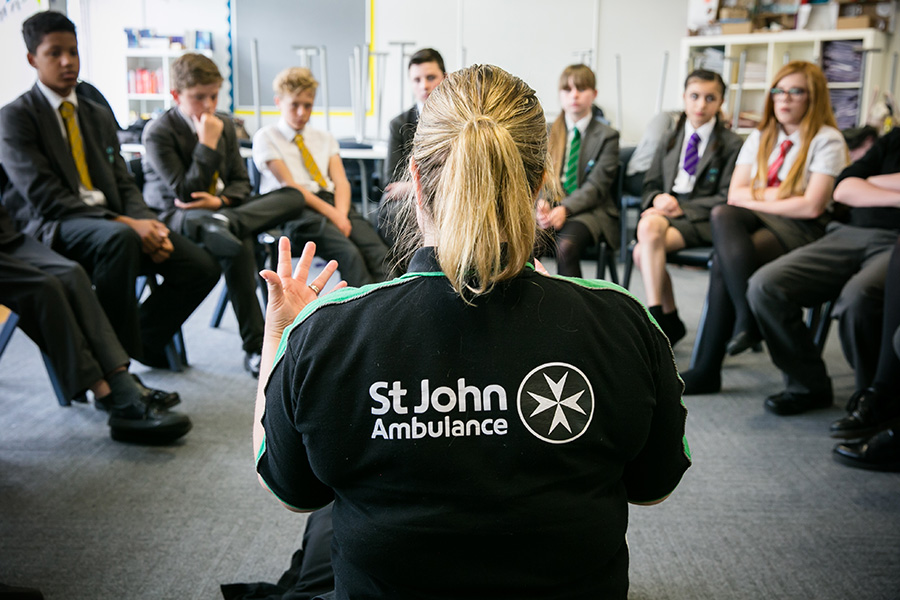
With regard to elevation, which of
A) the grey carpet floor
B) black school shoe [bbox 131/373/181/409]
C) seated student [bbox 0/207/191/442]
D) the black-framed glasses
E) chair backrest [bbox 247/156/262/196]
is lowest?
the grey carpet floor

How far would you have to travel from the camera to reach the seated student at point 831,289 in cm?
246

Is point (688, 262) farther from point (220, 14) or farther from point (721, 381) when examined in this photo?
point (220, 14)

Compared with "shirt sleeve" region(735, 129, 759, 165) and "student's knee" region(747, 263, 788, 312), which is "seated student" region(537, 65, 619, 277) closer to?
"shirt sleeve" region(735, 129, 759, 165)

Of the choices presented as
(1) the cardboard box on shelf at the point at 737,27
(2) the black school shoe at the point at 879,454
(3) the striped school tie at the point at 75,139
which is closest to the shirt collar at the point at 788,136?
(2) the black school shoe at the point at 879,454

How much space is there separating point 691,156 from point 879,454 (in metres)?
1.60

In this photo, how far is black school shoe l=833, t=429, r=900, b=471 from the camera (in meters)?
2.16

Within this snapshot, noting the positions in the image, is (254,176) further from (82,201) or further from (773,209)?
(773,209)

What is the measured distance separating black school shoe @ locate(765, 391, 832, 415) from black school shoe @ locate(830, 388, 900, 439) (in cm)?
25

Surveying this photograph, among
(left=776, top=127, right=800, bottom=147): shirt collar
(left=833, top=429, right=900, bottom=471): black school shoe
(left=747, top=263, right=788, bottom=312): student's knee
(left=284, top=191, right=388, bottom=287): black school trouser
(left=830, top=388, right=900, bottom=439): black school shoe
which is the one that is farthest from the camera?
(left=284, top=191, right=388, bottom=287): black school trouser

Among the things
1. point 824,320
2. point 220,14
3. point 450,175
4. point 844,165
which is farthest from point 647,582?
point 220,14

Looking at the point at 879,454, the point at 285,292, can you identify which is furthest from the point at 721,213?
the point at 285,292

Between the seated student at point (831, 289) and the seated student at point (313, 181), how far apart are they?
1.50 meters

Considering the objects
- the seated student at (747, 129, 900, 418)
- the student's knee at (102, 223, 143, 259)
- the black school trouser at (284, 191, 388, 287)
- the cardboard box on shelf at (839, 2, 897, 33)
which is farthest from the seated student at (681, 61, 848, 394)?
the cardboard box on shelf at (839, 2, 897, 33)

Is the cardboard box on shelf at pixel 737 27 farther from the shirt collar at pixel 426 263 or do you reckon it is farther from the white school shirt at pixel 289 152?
the shirt collar at pixel 426 263
